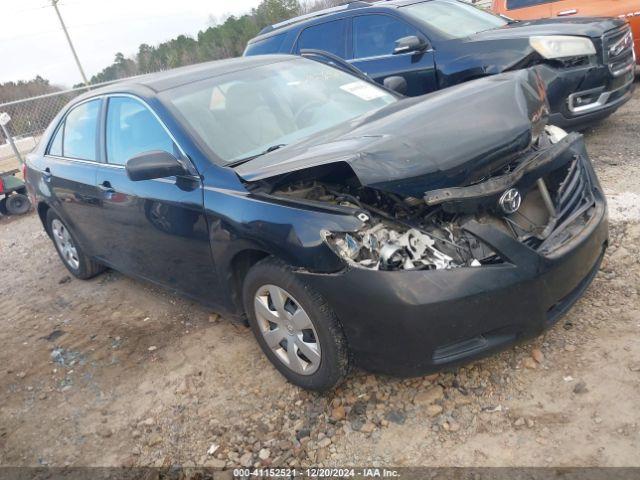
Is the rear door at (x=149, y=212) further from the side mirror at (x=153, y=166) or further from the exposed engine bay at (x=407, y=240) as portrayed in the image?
the exposed engine bay at (x=407, y=240)

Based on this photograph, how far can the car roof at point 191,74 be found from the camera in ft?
11.7

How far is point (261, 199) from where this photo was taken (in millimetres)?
2695

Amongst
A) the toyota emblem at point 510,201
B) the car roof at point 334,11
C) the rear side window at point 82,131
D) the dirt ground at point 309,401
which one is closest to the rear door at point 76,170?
the rear side window at point 82,131

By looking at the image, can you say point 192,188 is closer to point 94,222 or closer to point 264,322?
point 264,322

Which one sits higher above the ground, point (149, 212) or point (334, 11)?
point (334, 11)

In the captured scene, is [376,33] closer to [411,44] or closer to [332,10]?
[411,44]

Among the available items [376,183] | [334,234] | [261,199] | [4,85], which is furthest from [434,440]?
[4,85]

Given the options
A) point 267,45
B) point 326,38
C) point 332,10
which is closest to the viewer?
point 326,38

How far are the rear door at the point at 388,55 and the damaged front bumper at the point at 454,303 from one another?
3828 mm

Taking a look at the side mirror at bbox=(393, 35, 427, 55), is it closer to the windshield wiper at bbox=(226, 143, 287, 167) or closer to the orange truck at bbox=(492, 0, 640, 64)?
the orange truck at bbox=(492, 0, 640, 64)

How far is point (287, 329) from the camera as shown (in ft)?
9.05

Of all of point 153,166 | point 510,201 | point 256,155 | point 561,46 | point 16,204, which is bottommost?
point 16,204

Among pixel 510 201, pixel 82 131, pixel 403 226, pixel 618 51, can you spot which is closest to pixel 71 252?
pixel 82 131

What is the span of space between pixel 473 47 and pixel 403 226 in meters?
3.79
